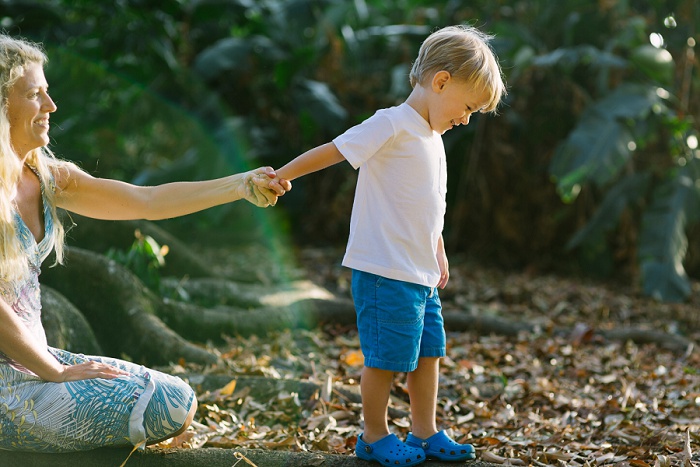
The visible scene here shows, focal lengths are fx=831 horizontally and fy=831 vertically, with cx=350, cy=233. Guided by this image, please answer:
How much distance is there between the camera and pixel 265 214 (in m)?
10.3

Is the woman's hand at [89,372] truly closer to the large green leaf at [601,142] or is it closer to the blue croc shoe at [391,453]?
the blue croc shoe at [391,453]

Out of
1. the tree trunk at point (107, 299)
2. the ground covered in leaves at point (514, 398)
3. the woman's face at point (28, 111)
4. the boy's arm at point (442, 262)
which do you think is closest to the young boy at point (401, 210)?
the boy's arm at point (442, 262)

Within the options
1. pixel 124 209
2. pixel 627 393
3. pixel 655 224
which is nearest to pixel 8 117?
pixel 124 209

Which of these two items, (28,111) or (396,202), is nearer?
(28,111)

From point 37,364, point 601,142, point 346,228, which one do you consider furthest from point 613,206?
point 37,364

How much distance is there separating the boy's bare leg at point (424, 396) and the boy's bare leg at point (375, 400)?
5.6 inches

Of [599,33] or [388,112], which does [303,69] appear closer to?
[599,33]

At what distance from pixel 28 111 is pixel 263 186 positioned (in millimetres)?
747

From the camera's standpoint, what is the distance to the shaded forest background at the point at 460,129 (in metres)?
7.50

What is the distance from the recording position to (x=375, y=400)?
9.09 ft

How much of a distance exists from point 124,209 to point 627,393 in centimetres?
261

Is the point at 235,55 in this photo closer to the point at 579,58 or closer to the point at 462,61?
the point at 579,58

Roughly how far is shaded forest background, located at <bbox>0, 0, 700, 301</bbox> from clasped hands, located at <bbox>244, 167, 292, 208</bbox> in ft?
15.2

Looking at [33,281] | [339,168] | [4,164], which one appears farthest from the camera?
[339,168]
